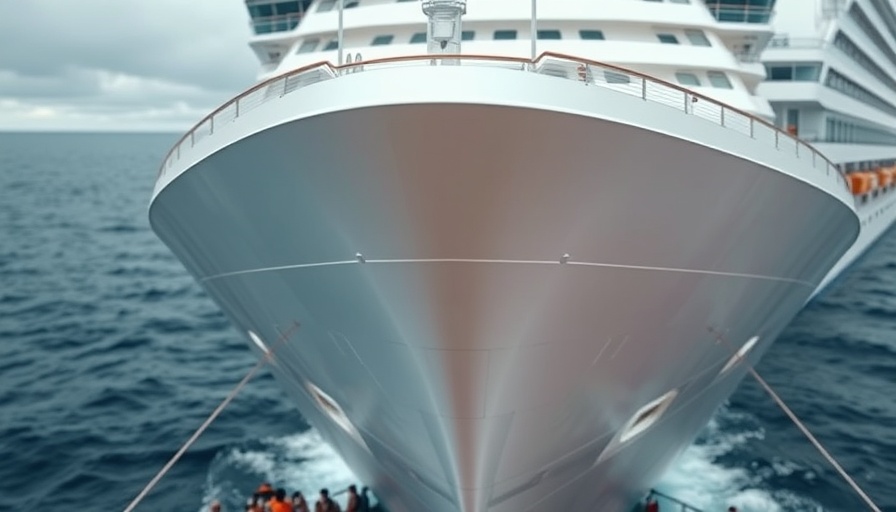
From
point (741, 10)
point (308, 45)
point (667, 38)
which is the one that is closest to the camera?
point (667, 38)

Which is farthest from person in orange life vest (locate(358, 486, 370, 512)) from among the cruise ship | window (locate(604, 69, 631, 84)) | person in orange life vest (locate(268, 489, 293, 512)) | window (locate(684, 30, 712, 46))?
window (locate(684, 30, 712, 46))

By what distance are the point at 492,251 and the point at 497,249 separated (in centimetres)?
4

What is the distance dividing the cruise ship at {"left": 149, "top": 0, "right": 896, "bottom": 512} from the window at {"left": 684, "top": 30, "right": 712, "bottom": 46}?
326 centimetres

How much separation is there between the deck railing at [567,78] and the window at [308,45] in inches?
203

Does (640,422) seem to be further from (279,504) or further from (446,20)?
(446,20)

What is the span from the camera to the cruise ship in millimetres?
5066

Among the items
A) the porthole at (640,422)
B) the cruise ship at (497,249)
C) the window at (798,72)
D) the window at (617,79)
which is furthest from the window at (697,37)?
the window at (798,72)

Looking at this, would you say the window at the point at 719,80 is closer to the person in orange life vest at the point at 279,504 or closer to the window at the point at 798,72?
the person in orange life vest at the point at 279,504

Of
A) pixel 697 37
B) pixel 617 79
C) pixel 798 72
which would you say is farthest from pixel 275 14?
pixel 798 72

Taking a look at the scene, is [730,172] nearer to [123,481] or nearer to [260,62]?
[123,481]

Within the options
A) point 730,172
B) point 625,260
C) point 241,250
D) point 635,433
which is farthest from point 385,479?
point 730,172

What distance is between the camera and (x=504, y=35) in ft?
35.6

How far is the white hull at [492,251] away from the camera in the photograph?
16.5 feet

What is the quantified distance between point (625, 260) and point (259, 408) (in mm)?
12973
